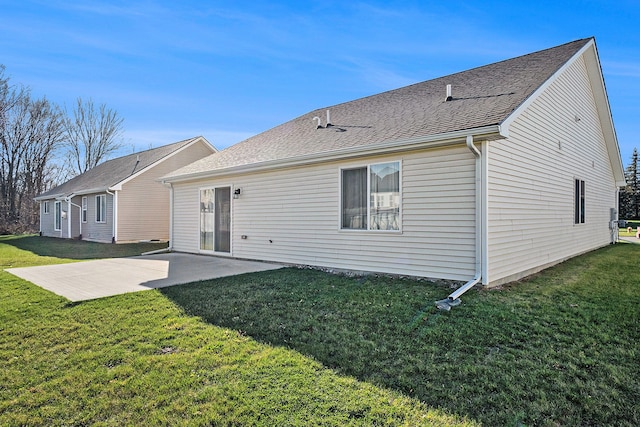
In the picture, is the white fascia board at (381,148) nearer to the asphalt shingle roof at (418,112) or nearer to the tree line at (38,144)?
the asphalt shingle roof at (418,112)

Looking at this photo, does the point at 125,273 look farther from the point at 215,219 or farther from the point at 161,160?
the point at 161,160

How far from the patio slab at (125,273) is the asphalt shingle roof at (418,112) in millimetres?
2586

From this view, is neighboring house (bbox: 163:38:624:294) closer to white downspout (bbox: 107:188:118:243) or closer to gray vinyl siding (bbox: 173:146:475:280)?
gray vinyl siding (bbox: 173:146:475:280)

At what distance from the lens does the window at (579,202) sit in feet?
32.7

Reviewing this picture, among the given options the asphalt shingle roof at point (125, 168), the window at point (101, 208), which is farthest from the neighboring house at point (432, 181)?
the window at point (101, 208)

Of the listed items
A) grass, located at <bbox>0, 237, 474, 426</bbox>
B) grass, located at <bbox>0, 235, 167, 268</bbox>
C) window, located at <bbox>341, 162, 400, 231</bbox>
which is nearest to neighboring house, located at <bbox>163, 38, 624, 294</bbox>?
window, located at <bbox>341, 162, 400, 231</bbox>

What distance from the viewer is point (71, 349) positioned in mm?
3572

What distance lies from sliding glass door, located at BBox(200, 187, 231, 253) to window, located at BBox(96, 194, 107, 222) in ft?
29.4

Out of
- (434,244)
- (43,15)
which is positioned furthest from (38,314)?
(43,15)

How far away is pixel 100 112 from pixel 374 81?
2673 centimetres

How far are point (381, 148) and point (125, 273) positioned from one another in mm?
5780

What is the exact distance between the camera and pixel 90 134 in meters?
31.2

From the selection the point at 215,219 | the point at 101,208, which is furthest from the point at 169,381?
the point at 101,208

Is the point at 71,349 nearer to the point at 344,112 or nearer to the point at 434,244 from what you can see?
the point at 434,244
